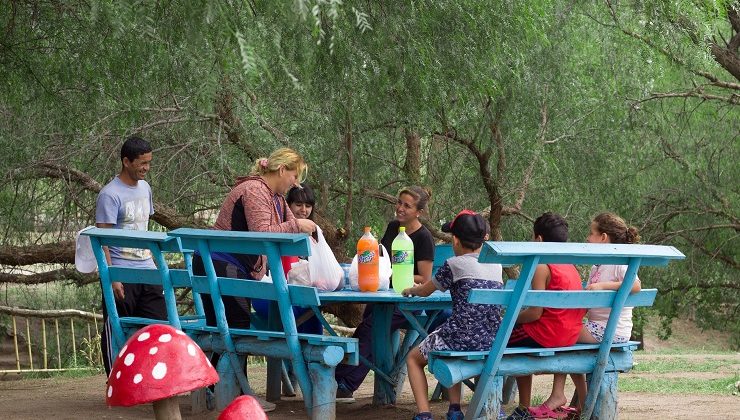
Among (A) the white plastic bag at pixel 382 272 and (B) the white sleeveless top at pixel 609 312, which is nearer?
(B) the white sleeveless top at pixel 609 312

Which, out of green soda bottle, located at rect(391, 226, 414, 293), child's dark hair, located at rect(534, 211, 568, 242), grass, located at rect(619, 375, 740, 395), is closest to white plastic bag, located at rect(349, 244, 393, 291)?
green soda bottle, located at rect(391, 226, 414, 293)

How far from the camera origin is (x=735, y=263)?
21.1 metres

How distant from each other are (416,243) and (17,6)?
3.91m

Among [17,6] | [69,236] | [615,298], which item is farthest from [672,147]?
[615,298]

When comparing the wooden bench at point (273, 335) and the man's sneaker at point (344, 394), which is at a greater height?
the wooden bench at point (273, 335)

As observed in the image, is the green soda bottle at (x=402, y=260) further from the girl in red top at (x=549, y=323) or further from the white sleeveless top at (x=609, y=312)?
the white sleeveless top at (x=609, y=312)

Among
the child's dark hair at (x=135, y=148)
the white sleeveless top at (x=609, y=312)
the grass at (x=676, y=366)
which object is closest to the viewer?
the white sleeveless top at (x=609, y=312)

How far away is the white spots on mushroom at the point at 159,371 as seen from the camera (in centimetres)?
242

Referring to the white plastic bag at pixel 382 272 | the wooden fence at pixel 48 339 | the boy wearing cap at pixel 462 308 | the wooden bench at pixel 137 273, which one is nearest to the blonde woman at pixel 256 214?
the wooden bench at pixel 137 273

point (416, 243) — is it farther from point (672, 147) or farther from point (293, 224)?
point (672, 147)

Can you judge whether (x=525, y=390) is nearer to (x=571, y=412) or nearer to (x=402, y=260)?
(x=571, y=412)

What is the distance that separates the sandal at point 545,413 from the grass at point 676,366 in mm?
5033

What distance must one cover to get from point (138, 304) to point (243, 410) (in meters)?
4.99

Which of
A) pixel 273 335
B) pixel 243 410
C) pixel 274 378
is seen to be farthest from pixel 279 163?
pixel 243 410
